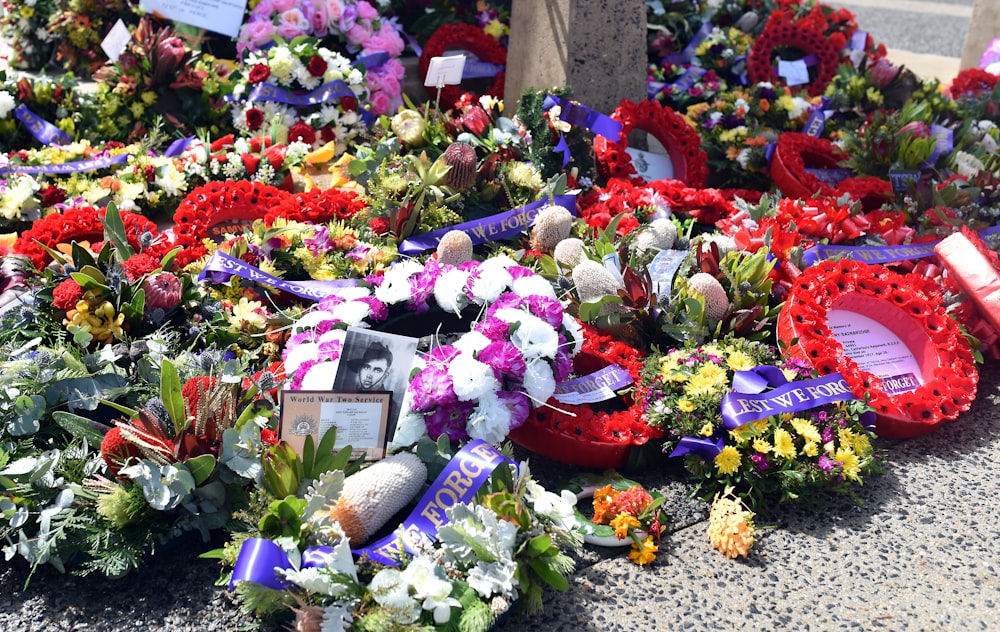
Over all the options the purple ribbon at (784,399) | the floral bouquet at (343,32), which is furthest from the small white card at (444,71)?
the purple ribbon at (784,399)

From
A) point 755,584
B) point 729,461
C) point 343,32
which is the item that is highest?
point 343,32

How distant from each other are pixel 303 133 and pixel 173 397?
2469 mm

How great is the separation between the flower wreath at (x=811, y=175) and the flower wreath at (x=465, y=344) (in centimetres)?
Answer: 183

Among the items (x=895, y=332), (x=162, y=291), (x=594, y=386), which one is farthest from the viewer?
(x=895, y=332)

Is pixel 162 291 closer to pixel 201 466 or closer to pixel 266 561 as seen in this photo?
pixel 201 466

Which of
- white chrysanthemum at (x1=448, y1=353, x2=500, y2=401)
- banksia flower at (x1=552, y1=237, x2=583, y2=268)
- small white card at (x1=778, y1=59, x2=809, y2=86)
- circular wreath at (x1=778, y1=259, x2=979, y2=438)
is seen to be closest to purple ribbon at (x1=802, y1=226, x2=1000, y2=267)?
circular wreath at (x1=778, y1=259, x2=979, y2=438)

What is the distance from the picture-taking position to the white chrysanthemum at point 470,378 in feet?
7.52

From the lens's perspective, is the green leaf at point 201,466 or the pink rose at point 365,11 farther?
the pink rose at point 365,11

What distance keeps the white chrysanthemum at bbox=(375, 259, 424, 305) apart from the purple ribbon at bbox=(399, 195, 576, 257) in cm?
59

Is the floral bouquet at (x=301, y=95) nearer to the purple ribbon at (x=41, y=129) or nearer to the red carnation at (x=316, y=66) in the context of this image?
the red carnation at (x=316, y=66)

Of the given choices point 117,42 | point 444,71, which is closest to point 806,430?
point 444,71


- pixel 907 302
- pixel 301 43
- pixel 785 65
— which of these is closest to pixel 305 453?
pixel 907 302

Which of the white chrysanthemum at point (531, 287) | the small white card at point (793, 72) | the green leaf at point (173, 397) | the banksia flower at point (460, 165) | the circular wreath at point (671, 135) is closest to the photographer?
the green leaf at point (173, 397)

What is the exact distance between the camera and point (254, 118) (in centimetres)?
442
